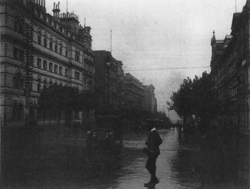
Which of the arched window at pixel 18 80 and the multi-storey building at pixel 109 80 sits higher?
the multi-storey building at pixel 109 80

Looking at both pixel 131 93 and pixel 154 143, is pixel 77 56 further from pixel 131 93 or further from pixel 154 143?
pixel 131 93

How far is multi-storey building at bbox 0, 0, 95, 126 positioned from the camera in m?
32.2

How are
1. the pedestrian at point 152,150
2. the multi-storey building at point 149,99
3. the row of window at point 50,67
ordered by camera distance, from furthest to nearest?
the multi-storey building at point 149,99
the row of window at point 50,67
the pedestrian at point 152,150

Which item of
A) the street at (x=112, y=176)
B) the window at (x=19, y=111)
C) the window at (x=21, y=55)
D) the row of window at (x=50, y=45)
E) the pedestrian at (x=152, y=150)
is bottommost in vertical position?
A: the street at (x=112, y=176)

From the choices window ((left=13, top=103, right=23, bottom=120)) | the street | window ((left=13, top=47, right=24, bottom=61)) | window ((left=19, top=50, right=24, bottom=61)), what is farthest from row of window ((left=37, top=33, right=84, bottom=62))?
the street

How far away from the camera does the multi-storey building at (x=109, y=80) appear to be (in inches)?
2837

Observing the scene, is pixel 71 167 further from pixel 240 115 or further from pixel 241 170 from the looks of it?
pixel 240 115

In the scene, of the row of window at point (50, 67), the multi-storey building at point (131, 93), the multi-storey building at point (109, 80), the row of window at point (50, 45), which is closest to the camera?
the row of window at point (50, 45)

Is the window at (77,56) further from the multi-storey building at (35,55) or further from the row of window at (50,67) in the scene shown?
the row of window at (50,67)

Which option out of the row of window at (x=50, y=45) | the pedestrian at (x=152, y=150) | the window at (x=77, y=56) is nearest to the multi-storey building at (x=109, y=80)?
the window at (x=77, y=56)

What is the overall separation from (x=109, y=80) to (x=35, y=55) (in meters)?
30.9

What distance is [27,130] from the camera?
18.9 m

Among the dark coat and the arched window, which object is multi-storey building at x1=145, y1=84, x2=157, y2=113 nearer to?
the arched window

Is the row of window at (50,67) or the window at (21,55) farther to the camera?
the row of window at (50,67)
